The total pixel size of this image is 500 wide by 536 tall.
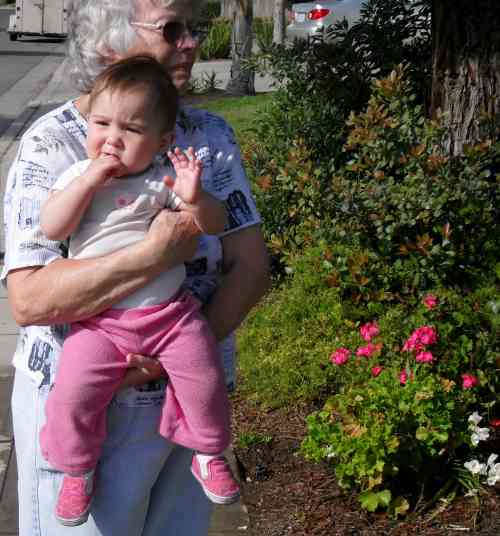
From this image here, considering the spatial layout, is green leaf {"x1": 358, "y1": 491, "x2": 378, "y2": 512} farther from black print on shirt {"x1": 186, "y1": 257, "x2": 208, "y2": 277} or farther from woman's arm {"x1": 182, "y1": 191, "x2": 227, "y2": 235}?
woman's arm {"x1": 182, "y1": 191, "x2": 227, "y2": 235}

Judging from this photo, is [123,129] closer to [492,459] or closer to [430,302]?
[492,459]

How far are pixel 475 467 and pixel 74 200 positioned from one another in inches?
86.9

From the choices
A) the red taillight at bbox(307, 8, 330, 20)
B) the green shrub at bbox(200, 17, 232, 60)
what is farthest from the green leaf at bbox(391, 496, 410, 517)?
the green shrub at bbox(200, 17, 232, 60)

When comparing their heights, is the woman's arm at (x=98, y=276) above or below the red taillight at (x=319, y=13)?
above

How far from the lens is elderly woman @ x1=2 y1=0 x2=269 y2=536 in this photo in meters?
2.09

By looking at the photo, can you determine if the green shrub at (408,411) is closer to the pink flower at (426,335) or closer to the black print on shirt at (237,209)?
the pink flower at (426,335)

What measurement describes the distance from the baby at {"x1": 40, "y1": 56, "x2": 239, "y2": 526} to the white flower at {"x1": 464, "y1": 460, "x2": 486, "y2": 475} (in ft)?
5.91

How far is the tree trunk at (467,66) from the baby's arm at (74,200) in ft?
11.7

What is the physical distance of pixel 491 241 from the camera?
5094mm

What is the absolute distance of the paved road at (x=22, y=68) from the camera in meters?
15.9

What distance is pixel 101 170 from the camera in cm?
202

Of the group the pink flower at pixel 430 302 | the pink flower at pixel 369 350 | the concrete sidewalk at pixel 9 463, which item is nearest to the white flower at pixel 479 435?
the pink flower at pixel 369 350

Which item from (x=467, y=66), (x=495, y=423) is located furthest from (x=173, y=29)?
(x=467, y=66)

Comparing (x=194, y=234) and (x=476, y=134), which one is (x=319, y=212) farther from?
(x=194, y=234)
